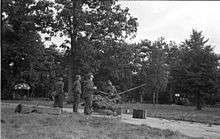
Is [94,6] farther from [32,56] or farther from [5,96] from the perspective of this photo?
[5,96]

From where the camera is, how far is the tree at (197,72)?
4044 cm

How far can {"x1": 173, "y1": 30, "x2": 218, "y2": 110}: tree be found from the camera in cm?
4044

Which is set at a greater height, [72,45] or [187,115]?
[72,45]

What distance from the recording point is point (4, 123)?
42.0ft

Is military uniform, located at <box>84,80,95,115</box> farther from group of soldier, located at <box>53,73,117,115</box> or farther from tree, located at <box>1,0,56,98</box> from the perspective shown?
tree, located at <box>1,0,56,98</box>

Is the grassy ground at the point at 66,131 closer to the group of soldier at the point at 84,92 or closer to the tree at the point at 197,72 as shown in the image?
the group of soldier at the point at 84,92

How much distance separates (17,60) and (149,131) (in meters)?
30.7

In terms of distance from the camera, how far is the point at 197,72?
40.6 metres

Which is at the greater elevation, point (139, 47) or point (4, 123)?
point (139, 47)

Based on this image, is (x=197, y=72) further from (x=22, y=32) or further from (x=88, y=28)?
(x=22, y=32)

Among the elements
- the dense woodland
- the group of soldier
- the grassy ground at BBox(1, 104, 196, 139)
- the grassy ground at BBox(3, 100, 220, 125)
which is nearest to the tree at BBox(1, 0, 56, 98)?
the dense woodland

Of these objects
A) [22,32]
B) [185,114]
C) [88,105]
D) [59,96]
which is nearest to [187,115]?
[185,114]

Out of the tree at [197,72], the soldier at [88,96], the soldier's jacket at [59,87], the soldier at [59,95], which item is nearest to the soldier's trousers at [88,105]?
the soldier at [88,96]

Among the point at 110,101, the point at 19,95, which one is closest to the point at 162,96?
the point at 19,95
